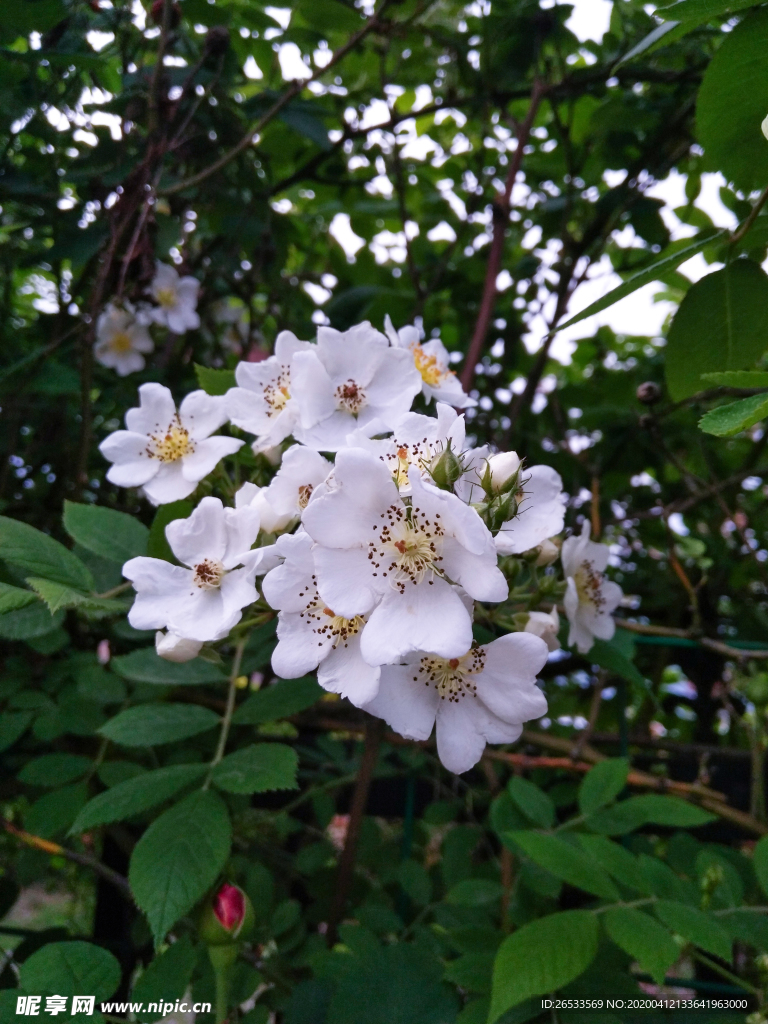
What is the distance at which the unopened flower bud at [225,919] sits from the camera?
3.18ft

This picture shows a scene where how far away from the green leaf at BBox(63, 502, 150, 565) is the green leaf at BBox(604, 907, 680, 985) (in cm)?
83

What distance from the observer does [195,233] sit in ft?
6.34

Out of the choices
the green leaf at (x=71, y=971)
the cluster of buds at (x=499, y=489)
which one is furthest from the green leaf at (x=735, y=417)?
the green leaf at (x=71, y=971)

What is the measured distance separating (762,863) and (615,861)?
0.77ft

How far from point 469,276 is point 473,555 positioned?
5.02ft

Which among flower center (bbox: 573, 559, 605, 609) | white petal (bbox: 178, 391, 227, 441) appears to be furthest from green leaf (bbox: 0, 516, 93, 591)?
flower center (bbox: 573, 559, 605, 609)

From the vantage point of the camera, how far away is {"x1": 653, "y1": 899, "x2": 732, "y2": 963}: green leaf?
97 centimetres

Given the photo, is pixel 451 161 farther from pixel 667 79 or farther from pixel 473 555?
pixel 473 555

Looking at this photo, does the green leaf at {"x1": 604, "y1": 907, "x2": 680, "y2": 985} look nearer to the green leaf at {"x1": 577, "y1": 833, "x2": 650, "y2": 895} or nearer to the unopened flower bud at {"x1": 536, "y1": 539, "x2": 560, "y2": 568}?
the green leaf at {"x1": 577, "y1": 833, "x2": 650, "y2": 895}

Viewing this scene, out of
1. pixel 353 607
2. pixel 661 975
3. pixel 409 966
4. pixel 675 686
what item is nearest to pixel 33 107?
pixel 353 607

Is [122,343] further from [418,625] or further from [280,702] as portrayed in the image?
[418,625]

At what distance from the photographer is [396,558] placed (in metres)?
0.81

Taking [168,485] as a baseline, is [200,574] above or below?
below

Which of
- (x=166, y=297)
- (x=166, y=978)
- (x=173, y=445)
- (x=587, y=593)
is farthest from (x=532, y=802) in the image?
(x=166, y=297)
